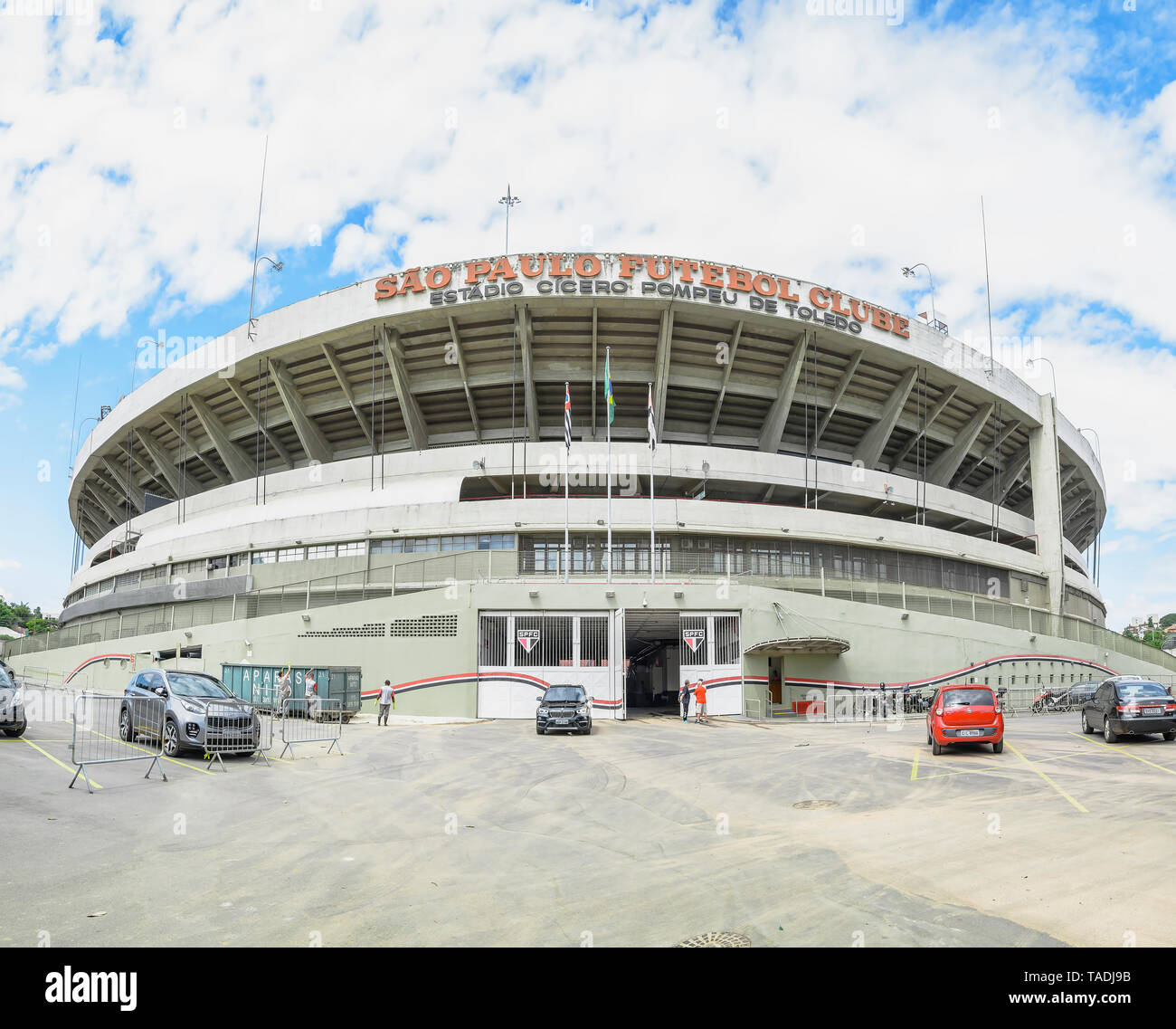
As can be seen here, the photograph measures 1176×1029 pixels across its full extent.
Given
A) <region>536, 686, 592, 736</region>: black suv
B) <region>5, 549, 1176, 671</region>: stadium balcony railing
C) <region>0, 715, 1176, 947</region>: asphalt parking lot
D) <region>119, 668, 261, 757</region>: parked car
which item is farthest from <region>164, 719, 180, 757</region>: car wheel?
<region>5, 549, 1176, 671</region>: stadium balcony railing

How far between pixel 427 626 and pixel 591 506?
1088 centimetres

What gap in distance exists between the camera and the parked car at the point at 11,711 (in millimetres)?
18047

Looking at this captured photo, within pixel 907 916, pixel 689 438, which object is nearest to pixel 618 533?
pixel 689 438

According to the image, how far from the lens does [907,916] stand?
648 cm

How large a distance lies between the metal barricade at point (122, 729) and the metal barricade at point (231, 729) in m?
0.86

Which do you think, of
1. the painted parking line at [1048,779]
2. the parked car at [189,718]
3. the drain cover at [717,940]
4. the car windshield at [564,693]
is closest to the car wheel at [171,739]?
the parked car at [189,718]

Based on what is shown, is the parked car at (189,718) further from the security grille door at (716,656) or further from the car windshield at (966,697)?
the security grille door at (716,656)

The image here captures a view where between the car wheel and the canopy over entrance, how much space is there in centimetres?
1978

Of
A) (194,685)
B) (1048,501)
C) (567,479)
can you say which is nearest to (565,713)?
(194,685)

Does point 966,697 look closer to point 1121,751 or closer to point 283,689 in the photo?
point 1121,751

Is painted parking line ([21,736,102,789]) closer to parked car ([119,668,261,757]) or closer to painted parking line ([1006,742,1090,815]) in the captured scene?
parked car ([119,668,261,757])

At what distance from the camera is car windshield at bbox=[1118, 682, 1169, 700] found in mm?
19641
